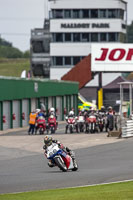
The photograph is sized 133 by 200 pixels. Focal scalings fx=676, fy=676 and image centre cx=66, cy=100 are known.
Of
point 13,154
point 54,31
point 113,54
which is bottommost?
point 13,154

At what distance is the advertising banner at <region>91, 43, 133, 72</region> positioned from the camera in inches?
2076

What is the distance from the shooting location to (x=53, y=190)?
15.1 meters

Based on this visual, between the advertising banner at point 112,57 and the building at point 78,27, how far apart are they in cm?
5199

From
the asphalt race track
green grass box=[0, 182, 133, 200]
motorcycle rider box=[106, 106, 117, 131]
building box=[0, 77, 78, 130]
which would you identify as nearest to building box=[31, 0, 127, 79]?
building box=[0, 77, 78, 130]

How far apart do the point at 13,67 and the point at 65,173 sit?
16604 centimetres

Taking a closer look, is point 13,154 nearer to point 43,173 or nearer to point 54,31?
point 43,173

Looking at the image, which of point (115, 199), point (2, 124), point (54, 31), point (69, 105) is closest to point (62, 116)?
point (69, 105)

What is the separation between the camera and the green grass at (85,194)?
13.3 meters

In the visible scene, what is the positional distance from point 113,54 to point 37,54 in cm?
5937

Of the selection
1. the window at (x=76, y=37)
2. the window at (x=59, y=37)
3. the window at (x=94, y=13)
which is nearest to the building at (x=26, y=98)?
the window at (x=76, y=37)

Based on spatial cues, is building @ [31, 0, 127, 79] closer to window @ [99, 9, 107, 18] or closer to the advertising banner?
window @ [99, 9, 107, 18]

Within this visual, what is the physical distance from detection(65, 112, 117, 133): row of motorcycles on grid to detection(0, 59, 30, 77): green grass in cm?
13284

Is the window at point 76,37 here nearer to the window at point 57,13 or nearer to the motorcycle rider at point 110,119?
the window at point 57,13

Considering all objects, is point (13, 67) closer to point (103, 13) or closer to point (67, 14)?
point (67, 14)
